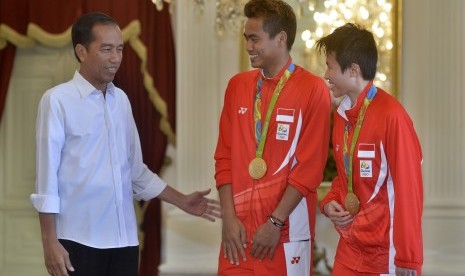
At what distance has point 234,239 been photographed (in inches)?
144

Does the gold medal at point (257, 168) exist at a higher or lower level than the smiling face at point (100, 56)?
lower

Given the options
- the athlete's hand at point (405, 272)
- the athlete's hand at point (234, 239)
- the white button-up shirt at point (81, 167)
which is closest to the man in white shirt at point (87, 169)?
the white button-up shirt at point (81, 167)

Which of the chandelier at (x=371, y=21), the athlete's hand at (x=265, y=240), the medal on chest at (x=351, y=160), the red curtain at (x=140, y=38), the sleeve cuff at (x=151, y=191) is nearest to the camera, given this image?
the medal on chest at (x=351, y=160)

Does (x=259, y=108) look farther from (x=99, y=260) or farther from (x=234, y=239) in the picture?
(x=99, y=260)

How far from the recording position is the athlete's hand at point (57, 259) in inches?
133

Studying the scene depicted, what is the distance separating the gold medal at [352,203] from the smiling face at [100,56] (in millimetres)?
1042

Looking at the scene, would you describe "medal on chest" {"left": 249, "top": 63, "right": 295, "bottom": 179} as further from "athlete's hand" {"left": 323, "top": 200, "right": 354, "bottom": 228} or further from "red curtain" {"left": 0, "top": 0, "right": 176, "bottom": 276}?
"red curtain" {"left": 0, "top": 0, "right": 176, "bottom": 276}

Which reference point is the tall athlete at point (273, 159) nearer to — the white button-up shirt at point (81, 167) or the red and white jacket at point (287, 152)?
the red and white jacket at point (287, 152)

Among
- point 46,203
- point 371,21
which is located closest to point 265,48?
point 46,203

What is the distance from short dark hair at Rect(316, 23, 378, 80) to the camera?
11.7 feet

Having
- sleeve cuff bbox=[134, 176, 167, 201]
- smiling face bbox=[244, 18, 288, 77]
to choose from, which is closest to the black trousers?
sleeve cuff bbox=[134, 176, 167, 201]

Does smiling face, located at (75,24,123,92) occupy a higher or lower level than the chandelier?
lower

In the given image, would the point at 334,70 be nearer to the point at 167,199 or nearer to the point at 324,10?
the point at 167,199

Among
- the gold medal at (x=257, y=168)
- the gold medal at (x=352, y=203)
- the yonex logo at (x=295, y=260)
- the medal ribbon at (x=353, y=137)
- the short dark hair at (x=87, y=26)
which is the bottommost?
the yonex logo at (x=295, y=260)
